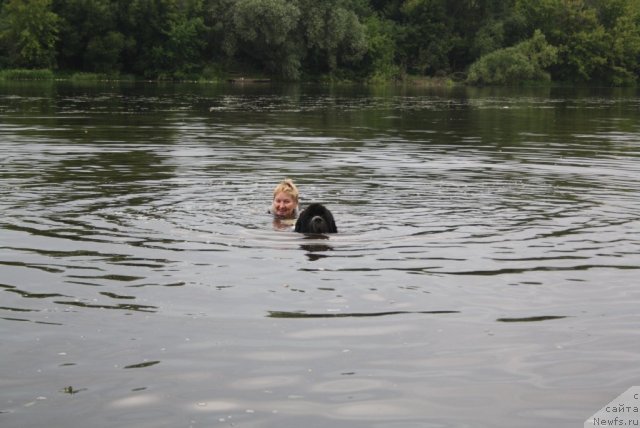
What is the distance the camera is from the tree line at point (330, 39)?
8200cm

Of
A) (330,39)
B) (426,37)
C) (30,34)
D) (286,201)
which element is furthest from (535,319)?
(426,37)

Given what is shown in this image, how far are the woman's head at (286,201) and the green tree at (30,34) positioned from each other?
70058 millimetres

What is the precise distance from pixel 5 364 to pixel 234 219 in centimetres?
676

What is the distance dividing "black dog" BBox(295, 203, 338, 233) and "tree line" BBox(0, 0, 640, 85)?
232 feet

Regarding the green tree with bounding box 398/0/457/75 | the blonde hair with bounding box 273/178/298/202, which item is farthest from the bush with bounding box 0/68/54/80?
the blonde hair with bounding box 273/178/298/202

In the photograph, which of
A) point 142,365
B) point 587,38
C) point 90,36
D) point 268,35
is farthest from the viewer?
point 587,38

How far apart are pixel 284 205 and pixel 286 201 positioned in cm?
8

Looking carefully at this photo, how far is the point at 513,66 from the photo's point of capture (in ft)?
292

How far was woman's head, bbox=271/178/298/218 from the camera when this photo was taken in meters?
13.1

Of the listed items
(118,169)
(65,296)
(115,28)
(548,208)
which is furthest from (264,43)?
(65,296)

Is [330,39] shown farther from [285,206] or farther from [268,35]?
[285,206]

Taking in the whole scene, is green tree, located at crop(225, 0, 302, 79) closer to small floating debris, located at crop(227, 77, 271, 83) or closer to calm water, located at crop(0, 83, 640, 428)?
small floating debris, located at crop(227, 77, 271, 83)

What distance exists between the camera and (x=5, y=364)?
22.3 ft

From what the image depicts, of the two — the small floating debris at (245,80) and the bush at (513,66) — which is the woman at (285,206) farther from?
the bush at (513,66)
